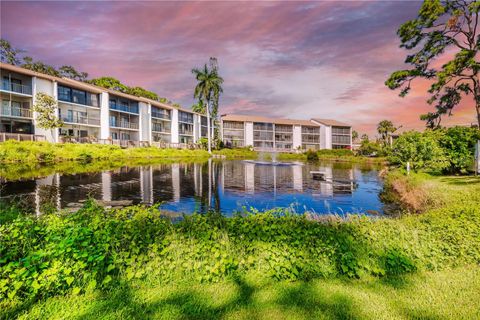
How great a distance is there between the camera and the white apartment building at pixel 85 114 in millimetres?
38344

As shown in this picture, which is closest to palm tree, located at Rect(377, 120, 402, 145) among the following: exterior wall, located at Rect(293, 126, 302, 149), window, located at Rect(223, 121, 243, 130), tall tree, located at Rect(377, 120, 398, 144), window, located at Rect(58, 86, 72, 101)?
tall tree, located at Rect(377, 120, 398, 144)

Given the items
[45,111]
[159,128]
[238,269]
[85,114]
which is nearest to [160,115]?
[159,128]

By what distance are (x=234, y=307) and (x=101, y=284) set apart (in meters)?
2.22

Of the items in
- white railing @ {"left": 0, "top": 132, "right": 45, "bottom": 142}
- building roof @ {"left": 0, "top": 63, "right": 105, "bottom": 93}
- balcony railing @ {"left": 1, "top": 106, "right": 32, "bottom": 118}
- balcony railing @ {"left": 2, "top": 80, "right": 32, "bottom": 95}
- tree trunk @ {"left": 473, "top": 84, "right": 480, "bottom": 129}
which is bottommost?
white railing @ {"left": 0, "top": 132, "right": 45, "bottom": 142}

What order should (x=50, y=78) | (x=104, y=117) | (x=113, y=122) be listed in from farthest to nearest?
1. (x=113, y=122)
2. (x=104, y=117)
3. (x=50, y=78)

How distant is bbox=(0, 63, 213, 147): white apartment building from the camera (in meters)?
38.3

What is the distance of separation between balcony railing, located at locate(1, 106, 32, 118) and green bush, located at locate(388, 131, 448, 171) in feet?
161

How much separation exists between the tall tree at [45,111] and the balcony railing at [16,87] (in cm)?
217

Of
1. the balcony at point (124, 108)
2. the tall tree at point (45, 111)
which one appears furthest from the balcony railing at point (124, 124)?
the tall tree at point (45, 111)

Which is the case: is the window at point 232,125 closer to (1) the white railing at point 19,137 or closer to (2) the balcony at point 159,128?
(2) the balcony at point 159,128

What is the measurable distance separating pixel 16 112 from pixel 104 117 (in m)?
15.4

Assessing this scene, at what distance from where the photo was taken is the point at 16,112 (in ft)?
125

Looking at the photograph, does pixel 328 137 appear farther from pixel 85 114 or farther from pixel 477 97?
pixel 85 114

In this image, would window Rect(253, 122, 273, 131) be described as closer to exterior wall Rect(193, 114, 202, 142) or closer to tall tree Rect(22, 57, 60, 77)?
exterior wall Rect(193, 114, 202, 142)
